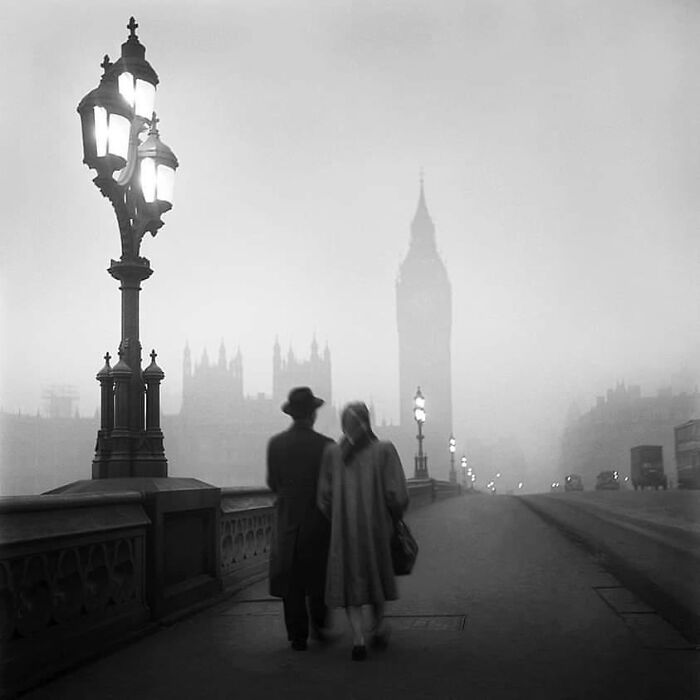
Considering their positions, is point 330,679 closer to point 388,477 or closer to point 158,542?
point 388,477

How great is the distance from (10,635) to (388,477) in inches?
108

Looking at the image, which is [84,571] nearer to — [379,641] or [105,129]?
[379,641]

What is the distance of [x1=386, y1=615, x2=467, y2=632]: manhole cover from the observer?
25.1ft

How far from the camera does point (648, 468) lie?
66.2m

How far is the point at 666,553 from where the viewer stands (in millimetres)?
11109

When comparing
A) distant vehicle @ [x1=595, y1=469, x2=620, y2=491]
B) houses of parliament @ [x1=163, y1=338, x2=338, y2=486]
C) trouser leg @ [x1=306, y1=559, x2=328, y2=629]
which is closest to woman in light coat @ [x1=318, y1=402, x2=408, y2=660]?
trouser leg @ [x1=306, y1=559, x2=328, y2=629]

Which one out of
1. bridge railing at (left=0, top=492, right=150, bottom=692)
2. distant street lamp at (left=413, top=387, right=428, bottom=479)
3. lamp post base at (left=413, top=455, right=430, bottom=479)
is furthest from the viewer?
lamp post base at (left=413, top=455, right=430, bottom=479)

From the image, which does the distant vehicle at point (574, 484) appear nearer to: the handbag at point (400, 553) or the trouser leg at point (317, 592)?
the trouser leg at point (317, 592)

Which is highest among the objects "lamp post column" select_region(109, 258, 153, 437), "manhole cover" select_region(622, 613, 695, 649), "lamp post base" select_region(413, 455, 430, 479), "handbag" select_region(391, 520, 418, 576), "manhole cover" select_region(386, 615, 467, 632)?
"lamp post column" select_region(109, 258, 153, 437)

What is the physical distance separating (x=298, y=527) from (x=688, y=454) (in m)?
43.4

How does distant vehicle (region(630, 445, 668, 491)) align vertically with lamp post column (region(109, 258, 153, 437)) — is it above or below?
below

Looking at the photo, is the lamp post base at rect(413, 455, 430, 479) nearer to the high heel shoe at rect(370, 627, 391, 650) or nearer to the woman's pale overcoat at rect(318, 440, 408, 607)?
the high heel shoe at rect(370, 627, 391, 650)

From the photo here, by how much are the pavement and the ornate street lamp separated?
1.68 meters

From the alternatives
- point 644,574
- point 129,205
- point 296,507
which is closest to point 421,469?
A: point 644,574
